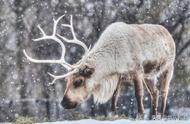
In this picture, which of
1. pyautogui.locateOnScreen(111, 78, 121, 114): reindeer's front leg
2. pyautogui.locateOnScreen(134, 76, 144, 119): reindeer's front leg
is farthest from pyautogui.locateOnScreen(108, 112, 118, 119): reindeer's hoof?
pyautogui.locateOnScreen(134, 76, 144, 119): reindeer's front leg

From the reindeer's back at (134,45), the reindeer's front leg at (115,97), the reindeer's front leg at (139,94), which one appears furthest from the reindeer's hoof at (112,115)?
the reindeer's back at (134,45)

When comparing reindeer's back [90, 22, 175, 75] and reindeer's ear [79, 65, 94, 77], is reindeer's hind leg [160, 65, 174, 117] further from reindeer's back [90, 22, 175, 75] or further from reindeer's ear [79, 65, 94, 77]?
reindeer's ear [79, 65, 94, 77]

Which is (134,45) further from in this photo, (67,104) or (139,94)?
(67,104)

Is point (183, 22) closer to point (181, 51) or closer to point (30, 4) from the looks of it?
point (181, 51)

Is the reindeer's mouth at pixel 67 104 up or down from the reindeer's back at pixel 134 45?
down

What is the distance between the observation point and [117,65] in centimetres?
313

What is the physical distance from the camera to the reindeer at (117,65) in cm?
312

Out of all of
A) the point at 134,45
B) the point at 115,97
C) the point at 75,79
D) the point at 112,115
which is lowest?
the point at 112,115

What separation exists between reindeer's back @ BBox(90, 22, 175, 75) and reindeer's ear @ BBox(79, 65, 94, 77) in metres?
0.12

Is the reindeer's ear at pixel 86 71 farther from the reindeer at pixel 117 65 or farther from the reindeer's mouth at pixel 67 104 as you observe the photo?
the reindeer's mouth at pixel 67 104

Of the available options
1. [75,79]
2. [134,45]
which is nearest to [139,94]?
[134,45]

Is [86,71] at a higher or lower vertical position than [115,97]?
higher

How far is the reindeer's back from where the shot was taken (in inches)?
123

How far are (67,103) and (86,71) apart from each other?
25 cm
